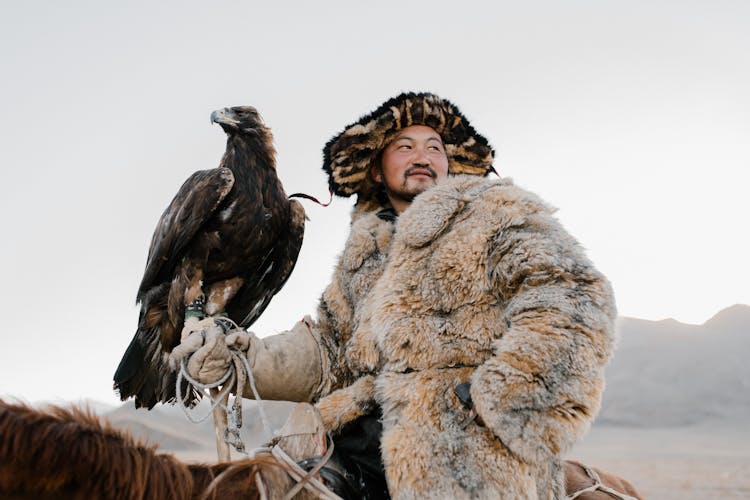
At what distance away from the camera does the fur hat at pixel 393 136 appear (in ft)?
8.20

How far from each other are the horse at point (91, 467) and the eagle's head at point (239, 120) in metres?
3.36

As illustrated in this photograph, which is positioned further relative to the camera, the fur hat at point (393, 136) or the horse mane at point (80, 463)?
the fur hat at point (393, 136)

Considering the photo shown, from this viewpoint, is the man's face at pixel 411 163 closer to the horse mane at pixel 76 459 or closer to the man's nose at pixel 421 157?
the man's nose at pixel 421 157

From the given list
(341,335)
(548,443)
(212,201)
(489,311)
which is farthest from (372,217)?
(212,201)

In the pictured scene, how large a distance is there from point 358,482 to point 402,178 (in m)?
1.13

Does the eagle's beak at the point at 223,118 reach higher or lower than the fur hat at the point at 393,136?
higher

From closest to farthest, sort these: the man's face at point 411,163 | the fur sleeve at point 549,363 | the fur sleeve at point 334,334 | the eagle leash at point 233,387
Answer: the fur sleeve at point 549,363
the eagle leash at point 233,387
the fur sleeve at point 334,334
the man's face at point 411,163

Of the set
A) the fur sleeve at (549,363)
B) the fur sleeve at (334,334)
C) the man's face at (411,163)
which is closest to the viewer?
the fur sleeve at (549,363)

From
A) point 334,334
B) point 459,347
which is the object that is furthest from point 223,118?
point 459,347

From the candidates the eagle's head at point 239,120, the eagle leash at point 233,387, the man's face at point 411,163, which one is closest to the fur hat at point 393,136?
the man's face at point 411,163

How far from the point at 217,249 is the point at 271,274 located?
58 centimetres

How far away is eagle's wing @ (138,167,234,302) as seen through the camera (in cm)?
401

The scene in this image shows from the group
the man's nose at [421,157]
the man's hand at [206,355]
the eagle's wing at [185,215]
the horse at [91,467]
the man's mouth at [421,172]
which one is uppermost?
the man's nose at [421,157]

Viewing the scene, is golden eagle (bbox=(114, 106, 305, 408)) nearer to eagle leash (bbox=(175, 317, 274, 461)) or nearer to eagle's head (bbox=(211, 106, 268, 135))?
eagle's head (bbox=(211, 106, 268, 135))
